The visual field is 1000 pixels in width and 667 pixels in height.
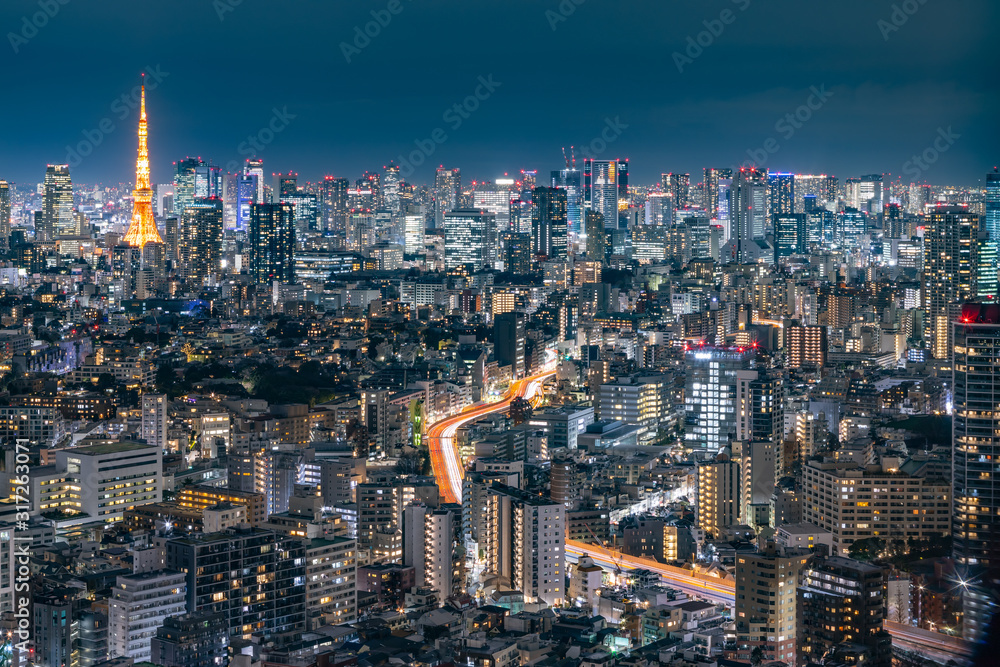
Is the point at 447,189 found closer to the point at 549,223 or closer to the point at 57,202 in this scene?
the point at 549,223

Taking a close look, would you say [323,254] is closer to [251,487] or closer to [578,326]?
[578,326]

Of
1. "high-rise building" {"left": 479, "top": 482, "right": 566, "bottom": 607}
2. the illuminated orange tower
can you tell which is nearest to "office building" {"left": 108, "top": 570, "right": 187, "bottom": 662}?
"high-rise building" {"left": 479, "top": 482, "right": 566, "bottom": 607}

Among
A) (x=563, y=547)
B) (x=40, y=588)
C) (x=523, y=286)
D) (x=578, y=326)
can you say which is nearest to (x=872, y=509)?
(x=563, y=547)

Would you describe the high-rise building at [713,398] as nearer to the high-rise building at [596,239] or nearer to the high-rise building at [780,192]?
the high-rise building at [596,239]

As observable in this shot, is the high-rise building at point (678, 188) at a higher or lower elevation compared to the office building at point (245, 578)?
higher

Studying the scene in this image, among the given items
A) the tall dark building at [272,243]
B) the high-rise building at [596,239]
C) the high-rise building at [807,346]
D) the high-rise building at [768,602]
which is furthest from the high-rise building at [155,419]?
the high-rise building at [596,239]

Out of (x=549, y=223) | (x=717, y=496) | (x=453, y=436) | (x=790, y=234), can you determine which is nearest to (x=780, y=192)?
(x=790, y=234)

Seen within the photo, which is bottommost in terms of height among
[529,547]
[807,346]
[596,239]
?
[529,547]
